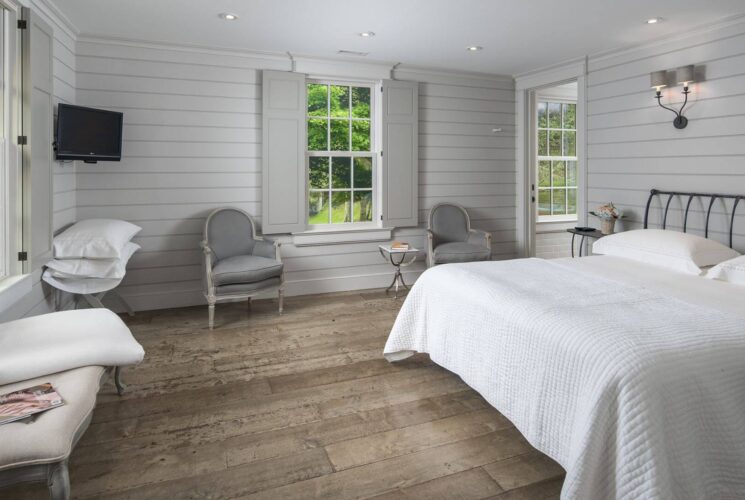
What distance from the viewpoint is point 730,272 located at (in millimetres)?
2979

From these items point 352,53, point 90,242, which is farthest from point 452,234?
point 90,242

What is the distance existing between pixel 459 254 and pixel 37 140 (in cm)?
361

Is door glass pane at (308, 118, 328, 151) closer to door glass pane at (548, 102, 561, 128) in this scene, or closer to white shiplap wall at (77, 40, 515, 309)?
white shiplap wall at (77, 40, 515, 309)

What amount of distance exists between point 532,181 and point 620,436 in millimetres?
4741

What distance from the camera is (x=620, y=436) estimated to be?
5.44 feet

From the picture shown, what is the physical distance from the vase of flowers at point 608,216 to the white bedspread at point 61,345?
4.08 metres

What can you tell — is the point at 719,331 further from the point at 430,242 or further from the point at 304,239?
the point at 304,239

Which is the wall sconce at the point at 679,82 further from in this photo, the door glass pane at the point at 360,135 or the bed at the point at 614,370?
the door glass pane at the point at 360,135

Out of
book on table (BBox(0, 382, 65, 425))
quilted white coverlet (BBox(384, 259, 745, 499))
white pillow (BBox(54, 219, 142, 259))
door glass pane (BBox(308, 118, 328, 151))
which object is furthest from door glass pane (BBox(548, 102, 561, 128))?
book on table (BBox(0, 382, 65, 425))

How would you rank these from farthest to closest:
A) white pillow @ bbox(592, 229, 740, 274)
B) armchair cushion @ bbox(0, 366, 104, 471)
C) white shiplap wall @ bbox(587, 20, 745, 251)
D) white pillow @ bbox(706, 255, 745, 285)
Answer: white shiplap wall @ bbox(587, 20, 745, 251), white pillow @ bbox(592, 229, 740, 274), white pillow @ bbox(706, 255, 745, 285), armchair cushion @ bbox(0, 366, 104, 471)

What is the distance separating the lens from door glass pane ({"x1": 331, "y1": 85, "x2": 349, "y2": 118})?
17.6 feet

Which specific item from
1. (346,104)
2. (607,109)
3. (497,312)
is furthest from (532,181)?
(497,312)

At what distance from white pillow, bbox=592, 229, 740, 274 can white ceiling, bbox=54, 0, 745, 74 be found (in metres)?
1.62

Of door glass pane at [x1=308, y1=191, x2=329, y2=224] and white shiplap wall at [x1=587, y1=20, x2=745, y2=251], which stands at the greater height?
white shiplap wall at [x1=587, y1=20, x2=745, y2=251]
